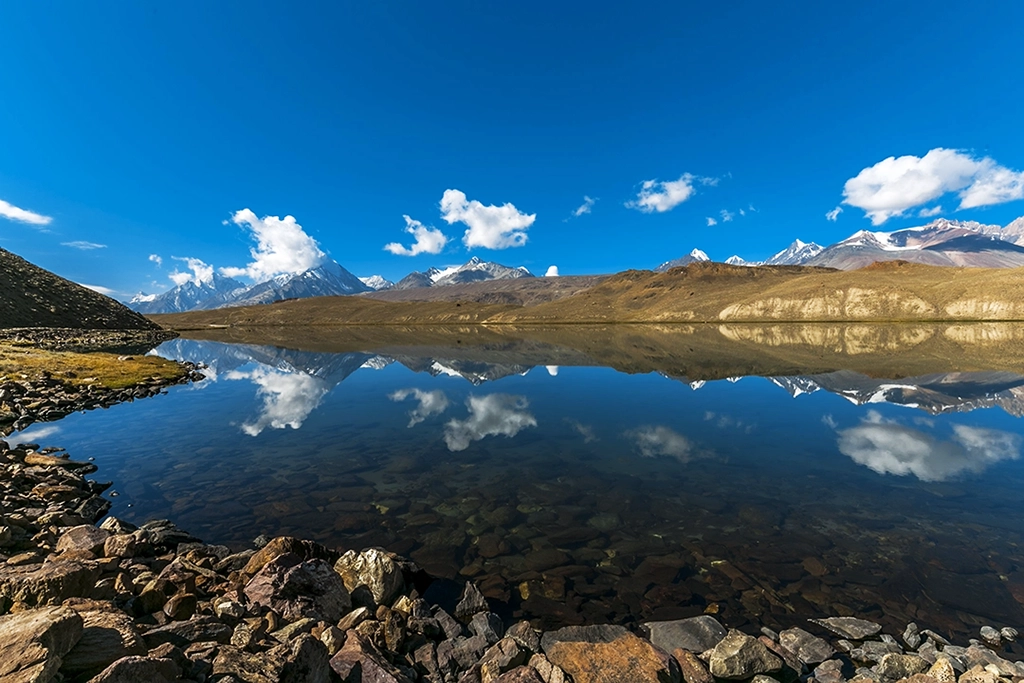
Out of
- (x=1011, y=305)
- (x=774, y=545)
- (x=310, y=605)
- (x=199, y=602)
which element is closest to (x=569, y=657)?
(x=310, y=605)

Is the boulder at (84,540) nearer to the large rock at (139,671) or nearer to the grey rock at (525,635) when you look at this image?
the large rock at (139,671)

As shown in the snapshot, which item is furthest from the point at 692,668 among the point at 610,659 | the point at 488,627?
the point at 488,627

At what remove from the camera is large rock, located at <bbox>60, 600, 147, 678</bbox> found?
561 cm

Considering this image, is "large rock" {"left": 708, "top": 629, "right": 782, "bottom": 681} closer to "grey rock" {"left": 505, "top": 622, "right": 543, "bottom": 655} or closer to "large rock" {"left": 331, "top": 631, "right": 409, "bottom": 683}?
"grey rock" {"left": 505, "top": 622, "right": 543, "bottom": 655}

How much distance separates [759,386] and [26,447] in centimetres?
5884

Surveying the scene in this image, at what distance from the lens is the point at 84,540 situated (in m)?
12.5

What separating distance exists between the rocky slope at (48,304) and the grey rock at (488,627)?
175965 millimetres

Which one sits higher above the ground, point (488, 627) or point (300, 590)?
point (300, 590)

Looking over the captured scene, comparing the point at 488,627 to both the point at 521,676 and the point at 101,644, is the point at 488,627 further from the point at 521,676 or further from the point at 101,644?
the point at 101,644

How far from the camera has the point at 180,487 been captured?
21.2 meters

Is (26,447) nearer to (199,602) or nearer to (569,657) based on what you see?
(199,602)

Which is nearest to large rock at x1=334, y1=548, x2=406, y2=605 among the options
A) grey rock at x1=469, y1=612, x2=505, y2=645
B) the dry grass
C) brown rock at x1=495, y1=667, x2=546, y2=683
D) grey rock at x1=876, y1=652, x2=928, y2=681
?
grey rock at x1=469, y1=612, x2=505, y2=645

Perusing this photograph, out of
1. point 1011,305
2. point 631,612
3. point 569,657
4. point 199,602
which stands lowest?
point 631,612

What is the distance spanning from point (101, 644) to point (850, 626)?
601 inches
